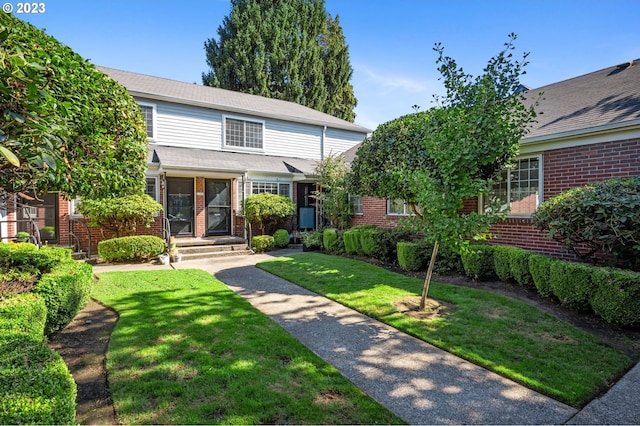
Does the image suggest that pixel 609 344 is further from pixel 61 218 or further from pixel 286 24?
pixel 286 24

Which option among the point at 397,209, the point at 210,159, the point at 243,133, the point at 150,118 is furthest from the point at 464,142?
the point at 150,118

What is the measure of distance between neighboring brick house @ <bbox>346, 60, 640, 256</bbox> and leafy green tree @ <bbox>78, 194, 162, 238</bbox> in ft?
31.3

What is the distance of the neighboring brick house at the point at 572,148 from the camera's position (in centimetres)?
646

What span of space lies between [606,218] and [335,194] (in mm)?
8547

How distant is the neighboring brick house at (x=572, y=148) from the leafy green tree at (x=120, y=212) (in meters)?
9.54

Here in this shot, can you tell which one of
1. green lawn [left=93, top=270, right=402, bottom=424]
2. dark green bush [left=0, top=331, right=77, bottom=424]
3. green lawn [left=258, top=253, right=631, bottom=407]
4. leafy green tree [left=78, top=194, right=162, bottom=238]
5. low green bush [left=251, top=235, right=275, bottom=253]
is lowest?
green lawn [left=258, top=253, right=631, bottom=407]

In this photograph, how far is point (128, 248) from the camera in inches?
377

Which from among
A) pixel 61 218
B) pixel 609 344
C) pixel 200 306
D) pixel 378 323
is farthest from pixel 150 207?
pixel 609 344

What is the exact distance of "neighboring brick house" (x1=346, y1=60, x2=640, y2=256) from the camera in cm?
646

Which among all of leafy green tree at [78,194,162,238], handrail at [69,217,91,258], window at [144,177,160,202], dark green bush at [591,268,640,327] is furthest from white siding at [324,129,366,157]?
dark green bush at [591,268,640,327]

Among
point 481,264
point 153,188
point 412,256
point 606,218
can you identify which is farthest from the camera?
point 153,188

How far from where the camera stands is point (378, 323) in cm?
514

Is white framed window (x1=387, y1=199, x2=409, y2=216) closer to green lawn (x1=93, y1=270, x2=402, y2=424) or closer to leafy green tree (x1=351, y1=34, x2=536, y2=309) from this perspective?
leafy green tree (x1=351, y1=34, x2=536, y2=309)

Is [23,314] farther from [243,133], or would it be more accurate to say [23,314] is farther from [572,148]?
[243,133]
